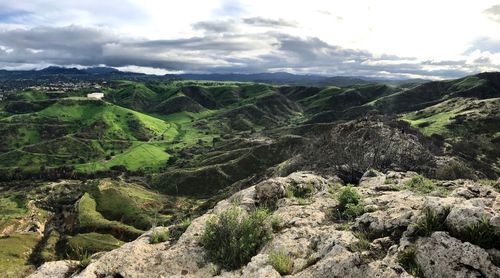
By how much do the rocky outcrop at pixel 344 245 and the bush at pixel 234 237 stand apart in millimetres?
442

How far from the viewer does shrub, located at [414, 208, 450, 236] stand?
48.0ft

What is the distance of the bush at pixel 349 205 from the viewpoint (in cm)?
2031

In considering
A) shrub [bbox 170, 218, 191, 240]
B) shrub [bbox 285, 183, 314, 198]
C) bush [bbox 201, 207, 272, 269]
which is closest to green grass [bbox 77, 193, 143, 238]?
shrub [bbox 285, 183, 314, 198]

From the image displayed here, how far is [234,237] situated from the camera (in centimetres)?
1812

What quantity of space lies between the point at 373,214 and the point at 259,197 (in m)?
8.50

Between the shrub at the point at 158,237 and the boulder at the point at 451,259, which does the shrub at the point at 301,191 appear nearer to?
the shrub at the point at 158,237

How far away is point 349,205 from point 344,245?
16.4 feet

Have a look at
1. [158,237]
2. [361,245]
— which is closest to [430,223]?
[361,245]

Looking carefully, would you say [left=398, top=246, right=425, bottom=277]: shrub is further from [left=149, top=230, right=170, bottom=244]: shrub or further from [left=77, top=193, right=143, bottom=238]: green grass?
[left=77, top=193, right=143, bottom=238]: green grass

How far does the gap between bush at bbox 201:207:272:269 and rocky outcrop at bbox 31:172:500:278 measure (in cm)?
44

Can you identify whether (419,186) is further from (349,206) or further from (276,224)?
(276,224)

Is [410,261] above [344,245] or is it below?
→ above

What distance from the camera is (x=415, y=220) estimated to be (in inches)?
608

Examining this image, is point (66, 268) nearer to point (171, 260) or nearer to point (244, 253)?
point (171, 260)
